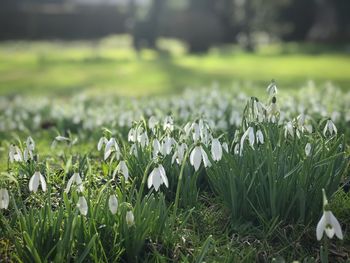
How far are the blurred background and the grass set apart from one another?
27 millimetres

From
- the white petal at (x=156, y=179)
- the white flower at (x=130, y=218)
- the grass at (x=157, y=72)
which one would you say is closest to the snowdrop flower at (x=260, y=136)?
the white petal at (x=156, y=179)

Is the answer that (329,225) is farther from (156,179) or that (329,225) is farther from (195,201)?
(195,201)

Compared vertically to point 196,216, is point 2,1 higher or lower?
higher

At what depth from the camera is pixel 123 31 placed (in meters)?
31.8

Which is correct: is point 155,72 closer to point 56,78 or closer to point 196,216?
point 56,78

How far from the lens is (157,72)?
47.6 feet

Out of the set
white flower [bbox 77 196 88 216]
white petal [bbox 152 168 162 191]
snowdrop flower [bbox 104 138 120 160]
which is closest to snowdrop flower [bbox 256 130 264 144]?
white petal [bbox 152 168 162 191]

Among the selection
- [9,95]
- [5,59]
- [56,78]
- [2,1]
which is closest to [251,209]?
[9,95]

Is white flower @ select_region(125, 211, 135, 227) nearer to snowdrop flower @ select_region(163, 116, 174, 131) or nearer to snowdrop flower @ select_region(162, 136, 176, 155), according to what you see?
snowdrop flower @ select_region(162, 136, 176, 155)

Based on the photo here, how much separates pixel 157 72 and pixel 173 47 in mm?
11496

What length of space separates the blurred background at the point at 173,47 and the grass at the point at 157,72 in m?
0.03

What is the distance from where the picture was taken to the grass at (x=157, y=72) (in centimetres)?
1206

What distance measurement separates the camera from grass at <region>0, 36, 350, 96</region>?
1206 cm

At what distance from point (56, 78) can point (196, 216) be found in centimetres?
1107
